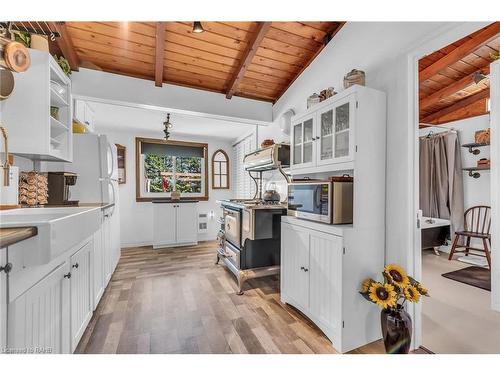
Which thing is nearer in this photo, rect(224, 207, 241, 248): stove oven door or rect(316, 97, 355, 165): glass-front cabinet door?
rect(316, 97, 355, 165): glass-front cabinet door

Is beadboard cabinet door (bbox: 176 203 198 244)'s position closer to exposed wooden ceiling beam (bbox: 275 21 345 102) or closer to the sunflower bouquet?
exposed wooden ceiling beam (bbox: 275 21 345 102)

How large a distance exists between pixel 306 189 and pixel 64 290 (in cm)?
183

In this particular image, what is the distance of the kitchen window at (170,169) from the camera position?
471cm

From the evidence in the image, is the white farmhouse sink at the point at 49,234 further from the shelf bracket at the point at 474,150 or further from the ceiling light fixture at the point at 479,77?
the shelf bracket at the point at 474,150

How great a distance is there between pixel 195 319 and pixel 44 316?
116cm

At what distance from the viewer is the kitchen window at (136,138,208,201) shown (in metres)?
4.71

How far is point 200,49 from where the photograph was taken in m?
2.58

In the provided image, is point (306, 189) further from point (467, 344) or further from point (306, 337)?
point (467, 344)

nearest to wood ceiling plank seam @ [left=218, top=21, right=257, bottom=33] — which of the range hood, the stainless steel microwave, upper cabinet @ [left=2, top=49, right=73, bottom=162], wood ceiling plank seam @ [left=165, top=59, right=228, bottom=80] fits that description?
wood ceiling plank seam @ [left=165, top=59, right=228, bottom=80]

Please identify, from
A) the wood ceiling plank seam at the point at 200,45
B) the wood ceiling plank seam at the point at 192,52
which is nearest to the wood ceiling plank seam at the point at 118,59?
the wood ceiling plank seam at the point at 192,52

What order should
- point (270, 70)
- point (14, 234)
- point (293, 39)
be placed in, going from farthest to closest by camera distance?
point (270, 70) < point (293, 39) < point (14, 234)

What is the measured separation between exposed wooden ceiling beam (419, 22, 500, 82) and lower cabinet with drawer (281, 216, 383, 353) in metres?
2.63

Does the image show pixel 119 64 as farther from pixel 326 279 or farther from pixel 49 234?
pixel 326 279

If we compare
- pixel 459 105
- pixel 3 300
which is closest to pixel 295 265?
pixel 3 300
